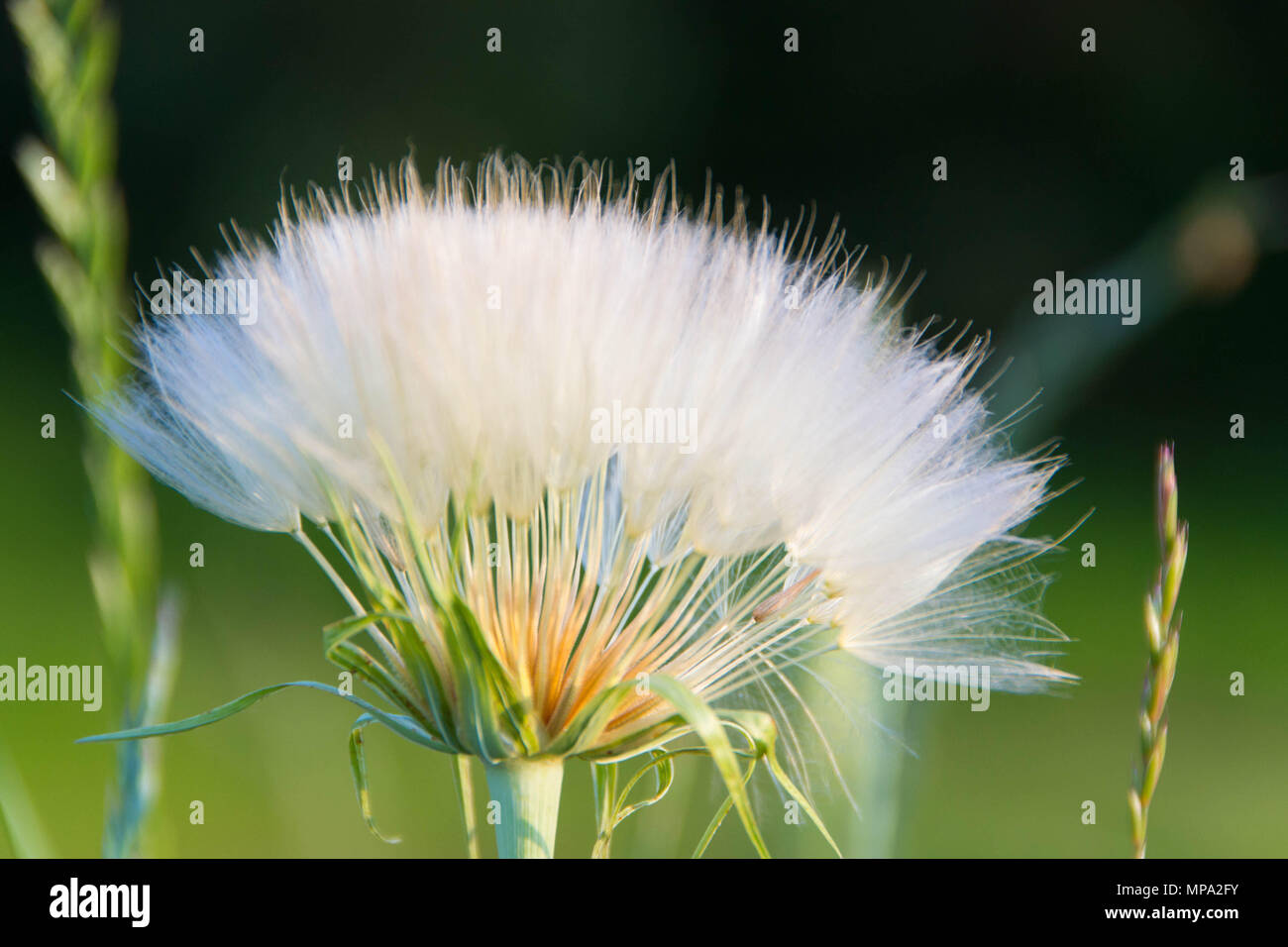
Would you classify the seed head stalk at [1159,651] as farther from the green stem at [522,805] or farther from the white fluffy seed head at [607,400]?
the green stem at [522,805]

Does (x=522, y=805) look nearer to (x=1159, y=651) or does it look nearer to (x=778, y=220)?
(x=1159, y=651)

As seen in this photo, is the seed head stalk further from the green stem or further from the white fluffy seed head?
the green stem

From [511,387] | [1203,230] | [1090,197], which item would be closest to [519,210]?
[511,387]

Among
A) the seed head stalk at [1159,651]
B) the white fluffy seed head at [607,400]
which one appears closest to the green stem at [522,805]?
the white fluffy seed head at [607,400]

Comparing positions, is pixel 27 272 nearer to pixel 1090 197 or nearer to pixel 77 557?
pixel 77 557

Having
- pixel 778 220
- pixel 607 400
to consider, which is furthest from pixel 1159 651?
pixel 778 220

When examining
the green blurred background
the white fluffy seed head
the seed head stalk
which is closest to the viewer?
the seed head stalk

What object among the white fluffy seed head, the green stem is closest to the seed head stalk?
the white fluffy seed head
